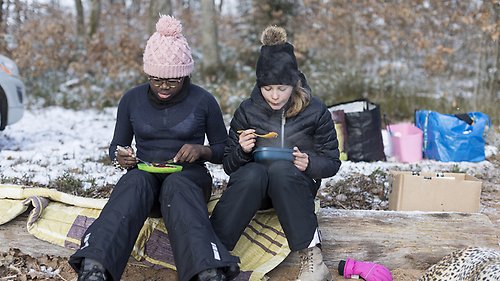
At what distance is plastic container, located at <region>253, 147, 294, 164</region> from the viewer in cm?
343

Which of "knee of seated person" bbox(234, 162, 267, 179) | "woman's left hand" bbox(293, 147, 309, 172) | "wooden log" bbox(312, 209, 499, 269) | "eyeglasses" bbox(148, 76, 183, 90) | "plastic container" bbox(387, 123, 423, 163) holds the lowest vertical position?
"plastic container" bbox(387, 123, 423, 163)

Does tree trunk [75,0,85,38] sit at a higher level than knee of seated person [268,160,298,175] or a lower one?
higher

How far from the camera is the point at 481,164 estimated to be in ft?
21.8

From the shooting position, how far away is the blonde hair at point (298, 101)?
349cm

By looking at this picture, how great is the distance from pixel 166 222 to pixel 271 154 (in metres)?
0.74

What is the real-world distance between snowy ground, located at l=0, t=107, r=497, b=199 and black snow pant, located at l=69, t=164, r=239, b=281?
1875mm

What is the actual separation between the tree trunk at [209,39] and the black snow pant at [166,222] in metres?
9.12

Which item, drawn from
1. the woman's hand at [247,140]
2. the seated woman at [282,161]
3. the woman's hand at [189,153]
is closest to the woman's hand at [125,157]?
the woman's hand at [189,153]

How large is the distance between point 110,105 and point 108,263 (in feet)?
26.9

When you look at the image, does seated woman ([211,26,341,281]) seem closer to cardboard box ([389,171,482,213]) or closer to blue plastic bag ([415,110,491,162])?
cardboard box ([389,171,482,213])

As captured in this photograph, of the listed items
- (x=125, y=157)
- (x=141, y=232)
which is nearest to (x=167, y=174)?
(x=125, y=157)

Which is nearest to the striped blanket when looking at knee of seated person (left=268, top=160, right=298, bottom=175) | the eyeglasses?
knee of seated person (left=268, top=160, right=298, bottom=175)

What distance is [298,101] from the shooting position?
3.49 m

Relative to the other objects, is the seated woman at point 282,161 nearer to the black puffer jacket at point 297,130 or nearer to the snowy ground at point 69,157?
the black puffer jacket at point 297,130
